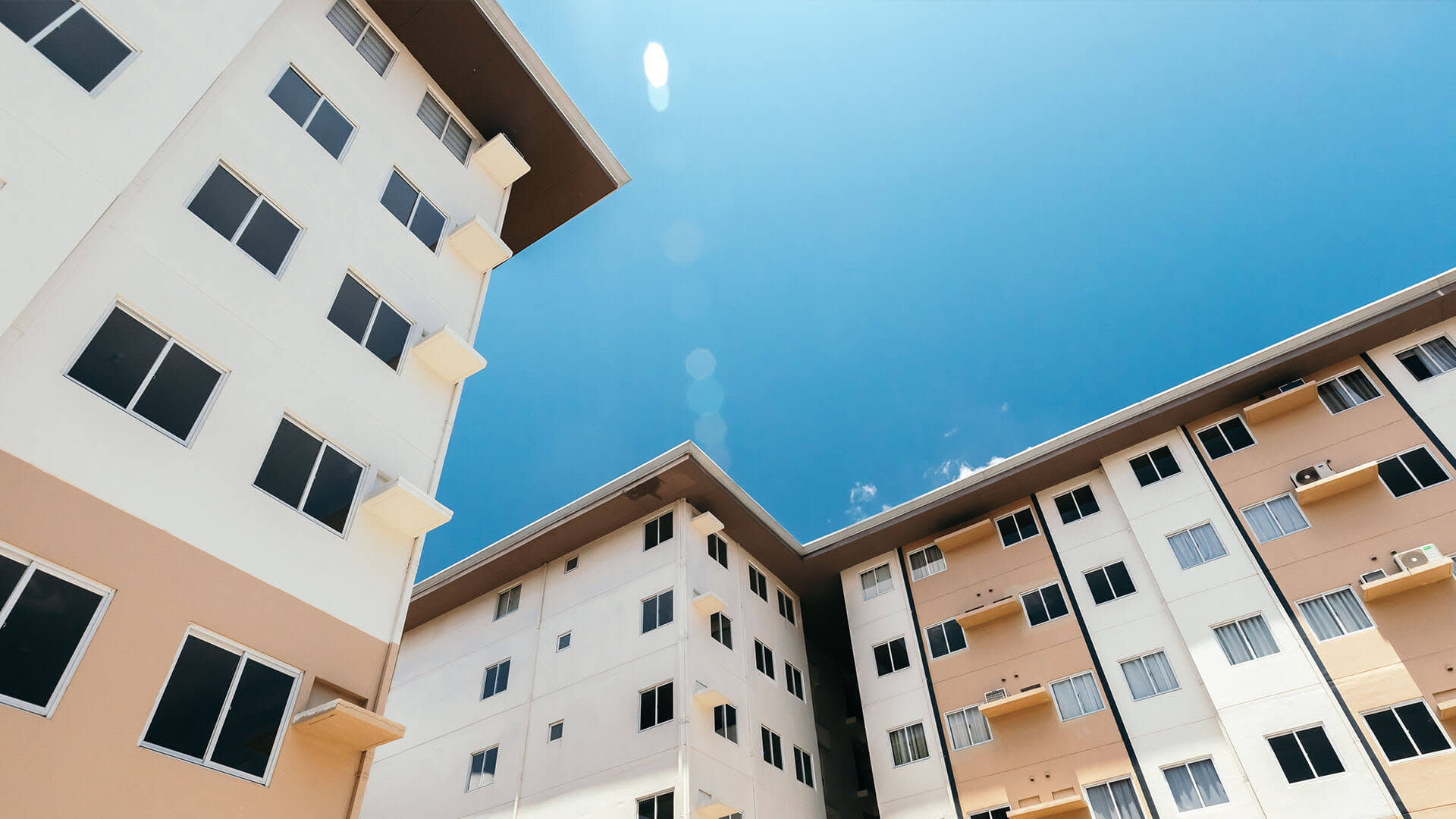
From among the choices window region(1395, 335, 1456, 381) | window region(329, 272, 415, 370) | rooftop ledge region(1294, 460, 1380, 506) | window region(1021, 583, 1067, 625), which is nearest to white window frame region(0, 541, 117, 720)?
window region(329, 272, 415, 370)

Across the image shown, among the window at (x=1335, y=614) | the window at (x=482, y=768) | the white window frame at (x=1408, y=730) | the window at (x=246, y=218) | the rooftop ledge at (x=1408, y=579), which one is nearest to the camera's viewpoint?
the window at (x=246, y=218)

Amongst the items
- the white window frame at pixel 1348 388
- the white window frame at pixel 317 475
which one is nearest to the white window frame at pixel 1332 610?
the white window frame at pixel 1348 388

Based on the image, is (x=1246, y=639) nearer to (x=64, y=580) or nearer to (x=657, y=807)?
(x=657, y=807)

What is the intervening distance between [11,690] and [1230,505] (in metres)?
29.5

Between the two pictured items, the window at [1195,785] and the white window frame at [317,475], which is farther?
the window at [1195,785]

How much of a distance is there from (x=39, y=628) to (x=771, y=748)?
22631 millimetres

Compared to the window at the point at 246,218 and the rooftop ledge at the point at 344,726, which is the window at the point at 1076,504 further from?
the window at the point at 246,218

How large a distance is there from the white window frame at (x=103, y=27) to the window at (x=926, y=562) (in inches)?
1124

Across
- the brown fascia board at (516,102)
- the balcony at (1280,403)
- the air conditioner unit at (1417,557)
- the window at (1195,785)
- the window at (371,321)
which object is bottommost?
the window at (1195,785)

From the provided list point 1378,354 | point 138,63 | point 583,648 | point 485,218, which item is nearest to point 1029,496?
point 1378,354

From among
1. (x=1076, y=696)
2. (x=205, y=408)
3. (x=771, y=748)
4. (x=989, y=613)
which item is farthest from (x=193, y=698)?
(x=989, y=613)

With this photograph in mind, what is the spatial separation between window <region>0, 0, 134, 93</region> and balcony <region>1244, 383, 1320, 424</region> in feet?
102

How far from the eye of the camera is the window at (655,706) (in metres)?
24.5

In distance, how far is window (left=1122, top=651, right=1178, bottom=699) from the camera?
24125 mm
